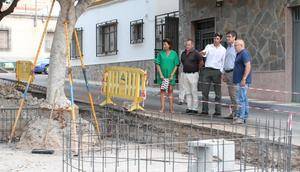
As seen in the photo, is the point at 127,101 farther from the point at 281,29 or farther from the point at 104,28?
the point at 104,28

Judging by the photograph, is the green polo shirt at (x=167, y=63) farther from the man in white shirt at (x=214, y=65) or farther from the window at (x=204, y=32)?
the window at (x=204, y=32)

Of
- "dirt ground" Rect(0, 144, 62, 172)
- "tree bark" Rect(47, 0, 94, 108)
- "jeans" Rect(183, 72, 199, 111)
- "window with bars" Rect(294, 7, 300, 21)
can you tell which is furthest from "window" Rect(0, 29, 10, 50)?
"dirt ground" Rect(0, 144, 62, 172)

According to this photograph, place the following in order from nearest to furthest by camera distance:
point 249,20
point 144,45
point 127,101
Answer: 1. point 127,101
2. point 249,20
3. point 144,45

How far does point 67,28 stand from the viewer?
9289 mm

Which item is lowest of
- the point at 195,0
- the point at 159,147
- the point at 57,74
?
the point at 159,147

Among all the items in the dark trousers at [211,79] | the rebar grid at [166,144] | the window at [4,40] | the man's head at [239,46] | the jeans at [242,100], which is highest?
the window at [4,40]

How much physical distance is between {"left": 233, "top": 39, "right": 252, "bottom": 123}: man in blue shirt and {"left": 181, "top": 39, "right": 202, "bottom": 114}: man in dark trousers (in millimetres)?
1347

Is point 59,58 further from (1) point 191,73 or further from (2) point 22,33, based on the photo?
(2) point 22,33

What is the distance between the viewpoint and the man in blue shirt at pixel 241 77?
9.30 m

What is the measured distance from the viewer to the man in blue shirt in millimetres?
9305

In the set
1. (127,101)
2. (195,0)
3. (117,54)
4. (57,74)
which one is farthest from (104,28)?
(57,74)

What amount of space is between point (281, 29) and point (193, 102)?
4439 mm

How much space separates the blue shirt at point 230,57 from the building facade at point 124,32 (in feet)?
31.4

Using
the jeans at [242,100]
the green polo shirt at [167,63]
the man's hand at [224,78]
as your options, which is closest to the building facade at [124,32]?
the green polo shirt at [167,63]
